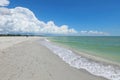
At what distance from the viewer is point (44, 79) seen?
6.91 meters

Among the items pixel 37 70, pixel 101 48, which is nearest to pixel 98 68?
pixel 37 70

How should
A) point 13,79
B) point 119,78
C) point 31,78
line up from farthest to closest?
point 119,78, point 31,78, point 13,79

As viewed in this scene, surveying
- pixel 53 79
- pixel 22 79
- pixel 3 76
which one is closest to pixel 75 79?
pixel 53 79

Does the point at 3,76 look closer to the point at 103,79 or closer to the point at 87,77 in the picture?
the point at 87,77

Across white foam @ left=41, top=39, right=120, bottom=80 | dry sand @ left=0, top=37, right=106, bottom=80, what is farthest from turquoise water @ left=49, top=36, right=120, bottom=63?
dry sand @ left=0, top=37, right=106, bottom=80

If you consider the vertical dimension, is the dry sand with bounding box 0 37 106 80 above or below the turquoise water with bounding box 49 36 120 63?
above

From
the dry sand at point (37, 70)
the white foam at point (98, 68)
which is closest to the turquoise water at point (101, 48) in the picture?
the white foam at point (98, 68)

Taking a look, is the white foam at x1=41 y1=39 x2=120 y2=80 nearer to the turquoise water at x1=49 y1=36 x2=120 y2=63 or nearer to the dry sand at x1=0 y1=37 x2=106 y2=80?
the dry sand at x1=0 y1=37 x2=106 y2=80

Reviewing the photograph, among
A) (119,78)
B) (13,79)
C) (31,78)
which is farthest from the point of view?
(119,78)

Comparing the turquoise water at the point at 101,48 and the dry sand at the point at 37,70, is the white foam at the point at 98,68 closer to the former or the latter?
the dry sand at the point at 37,70

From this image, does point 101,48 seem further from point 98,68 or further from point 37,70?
point 37,70

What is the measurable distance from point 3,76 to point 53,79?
2.59m

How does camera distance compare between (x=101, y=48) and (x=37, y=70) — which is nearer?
(x=37, y=70)

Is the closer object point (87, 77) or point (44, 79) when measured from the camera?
point (44, 79)
